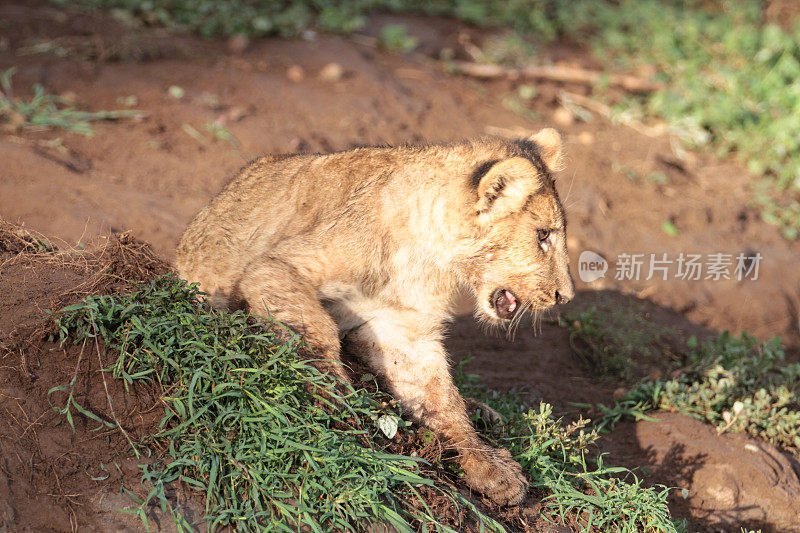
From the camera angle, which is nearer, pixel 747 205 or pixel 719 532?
pixel 719 532

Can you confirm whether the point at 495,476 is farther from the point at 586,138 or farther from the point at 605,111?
the point at 605,111

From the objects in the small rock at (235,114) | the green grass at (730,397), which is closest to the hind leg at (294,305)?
the green grass at (730,397)

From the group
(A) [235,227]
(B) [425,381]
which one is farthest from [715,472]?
(A) [235,227]

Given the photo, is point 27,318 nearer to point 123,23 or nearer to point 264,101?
point 264,101

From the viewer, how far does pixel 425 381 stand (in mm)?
4156

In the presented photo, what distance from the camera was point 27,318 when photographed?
11.7 feet

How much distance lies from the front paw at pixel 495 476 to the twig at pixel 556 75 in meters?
7.92

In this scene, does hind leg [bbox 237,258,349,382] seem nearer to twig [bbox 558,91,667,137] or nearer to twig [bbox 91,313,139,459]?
twig [bbox 91,313,139,459]

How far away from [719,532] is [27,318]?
12.8 ft

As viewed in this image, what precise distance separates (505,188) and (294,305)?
126cm

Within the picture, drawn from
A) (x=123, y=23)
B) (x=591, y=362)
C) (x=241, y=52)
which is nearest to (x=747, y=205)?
(x=591, y=362)

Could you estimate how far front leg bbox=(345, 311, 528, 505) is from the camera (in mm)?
3873

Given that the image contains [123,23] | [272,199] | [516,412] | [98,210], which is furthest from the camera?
[123,23]

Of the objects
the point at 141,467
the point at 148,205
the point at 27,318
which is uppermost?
the point at 27,318
